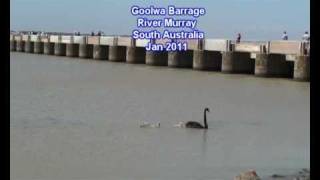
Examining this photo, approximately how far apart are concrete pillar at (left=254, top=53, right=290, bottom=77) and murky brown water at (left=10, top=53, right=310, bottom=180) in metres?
0.99

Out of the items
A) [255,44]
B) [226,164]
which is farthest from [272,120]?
[255,44]

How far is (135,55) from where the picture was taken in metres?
32.0

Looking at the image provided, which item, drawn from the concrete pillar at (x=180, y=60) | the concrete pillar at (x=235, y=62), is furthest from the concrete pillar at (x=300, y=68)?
the concrete pillar at (x=180, y=60)

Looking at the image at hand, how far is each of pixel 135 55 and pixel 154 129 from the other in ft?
67.2

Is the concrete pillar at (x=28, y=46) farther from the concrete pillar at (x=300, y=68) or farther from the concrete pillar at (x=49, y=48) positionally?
the concrete pillar at (x=300, y=68)

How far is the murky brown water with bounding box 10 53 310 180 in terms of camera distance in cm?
779

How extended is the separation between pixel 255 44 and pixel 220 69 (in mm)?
2619

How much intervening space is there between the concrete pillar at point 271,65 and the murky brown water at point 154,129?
99cm

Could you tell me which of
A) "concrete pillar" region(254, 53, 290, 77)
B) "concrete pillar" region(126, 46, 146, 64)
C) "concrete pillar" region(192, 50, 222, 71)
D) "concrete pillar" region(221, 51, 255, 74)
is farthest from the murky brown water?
"concrete pillar" region(126, 46, 146, 64)

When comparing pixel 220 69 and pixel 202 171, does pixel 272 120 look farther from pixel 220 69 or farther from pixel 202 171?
pixel 220 69

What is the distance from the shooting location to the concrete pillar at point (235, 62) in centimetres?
2734

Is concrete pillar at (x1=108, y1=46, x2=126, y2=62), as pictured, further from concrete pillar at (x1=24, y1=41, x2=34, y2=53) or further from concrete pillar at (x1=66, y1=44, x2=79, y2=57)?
concrete pillar at (x1=24, y1=41, x2=34, y2=53)
